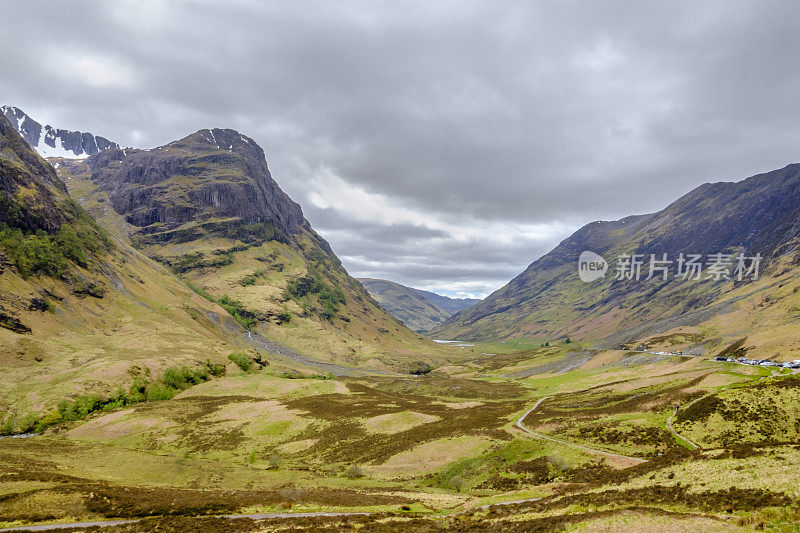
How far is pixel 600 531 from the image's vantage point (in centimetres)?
2134

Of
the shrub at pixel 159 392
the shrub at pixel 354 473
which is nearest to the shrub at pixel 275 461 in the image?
the shrub at pixel 354 473

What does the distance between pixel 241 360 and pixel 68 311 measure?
204ft

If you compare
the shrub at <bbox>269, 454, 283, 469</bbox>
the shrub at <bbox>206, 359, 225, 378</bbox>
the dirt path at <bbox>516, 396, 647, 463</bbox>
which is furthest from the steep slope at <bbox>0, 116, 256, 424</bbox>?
the dirt path at <bbox>516, 396, 647, 463</bbox>

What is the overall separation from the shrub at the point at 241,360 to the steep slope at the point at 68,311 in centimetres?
384

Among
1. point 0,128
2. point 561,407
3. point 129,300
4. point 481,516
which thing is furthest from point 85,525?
point 0,128

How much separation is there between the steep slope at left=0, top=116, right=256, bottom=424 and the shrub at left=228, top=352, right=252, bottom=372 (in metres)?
3.84

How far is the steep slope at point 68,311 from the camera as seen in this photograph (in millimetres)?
92438

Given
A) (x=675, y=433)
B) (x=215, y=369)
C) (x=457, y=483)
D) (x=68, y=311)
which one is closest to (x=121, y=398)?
(x=215, y=369)

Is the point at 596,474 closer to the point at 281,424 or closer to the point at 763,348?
the point at 281,424

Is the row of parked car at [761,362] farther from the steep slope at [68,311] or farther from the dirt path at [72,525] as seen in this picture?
the steep slope at [68,311]

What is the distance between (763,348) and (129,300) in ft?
728

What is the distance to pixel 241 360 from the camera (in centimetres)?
13825

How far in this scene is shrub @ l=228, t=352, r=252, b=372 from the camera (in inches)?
5389

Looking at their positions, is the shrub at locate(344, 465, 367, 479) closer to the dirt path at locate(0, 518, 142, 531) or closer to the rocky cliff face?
the dirt path at locate(0, 518, 142, 531)
